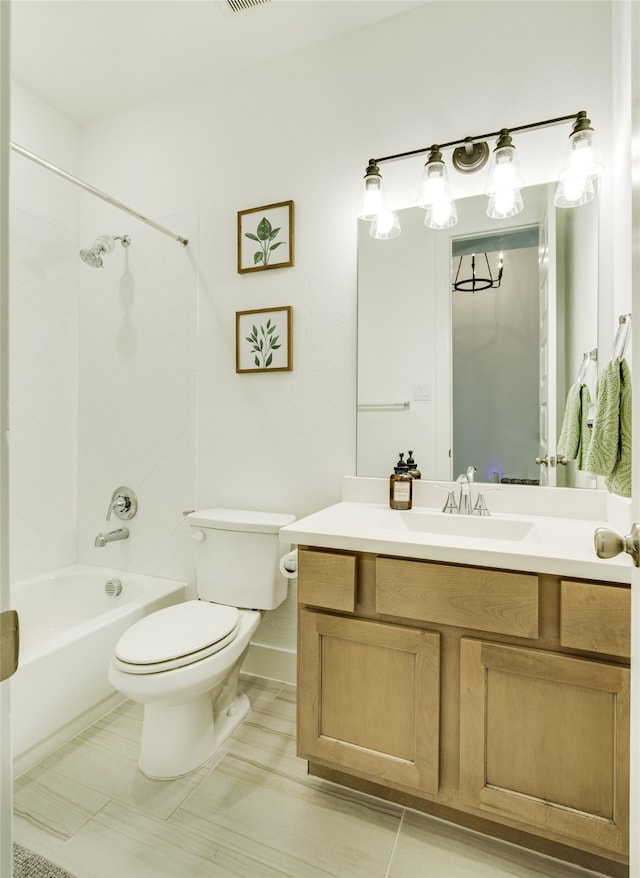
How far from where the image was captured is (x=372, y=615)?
1.27m

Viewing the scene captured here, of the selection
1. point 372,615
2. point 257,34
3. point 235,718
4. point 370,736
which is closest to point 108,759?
point 235,718

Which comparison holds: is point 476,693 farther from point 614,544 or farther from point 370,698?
point 614,544

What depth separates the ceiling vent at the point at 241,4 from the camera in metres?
1.63

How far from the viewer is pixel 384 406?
1.76m

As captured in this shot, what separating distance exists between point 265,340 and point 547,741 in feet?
5.43

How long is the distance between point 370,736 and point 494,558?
25.1 inches

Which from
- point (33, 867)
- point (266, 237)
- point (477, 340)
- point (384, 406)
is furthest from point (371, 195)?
point (33, 867)

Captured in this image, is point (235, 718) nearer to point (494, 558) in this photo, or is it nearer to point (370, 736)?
point (370, 736)

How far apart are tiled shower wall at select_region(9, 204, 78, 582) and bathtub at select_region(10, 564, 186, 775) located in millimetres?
172

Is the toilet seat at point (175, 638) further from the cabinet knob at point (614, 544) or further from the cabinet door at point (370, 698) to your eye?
the cabinet knob at point (614, 544)

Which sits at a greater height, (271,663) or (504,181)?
(504,181)

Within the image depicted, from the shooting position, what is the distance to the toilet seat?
135cm

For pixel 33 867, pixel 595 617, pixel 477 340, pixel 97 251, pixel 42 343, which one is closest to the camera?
pixel 595 617

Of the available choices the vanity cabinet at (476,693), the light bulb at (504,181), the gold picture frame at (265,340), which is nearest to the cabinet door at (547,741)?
the vanity cabinet at (476,693)
